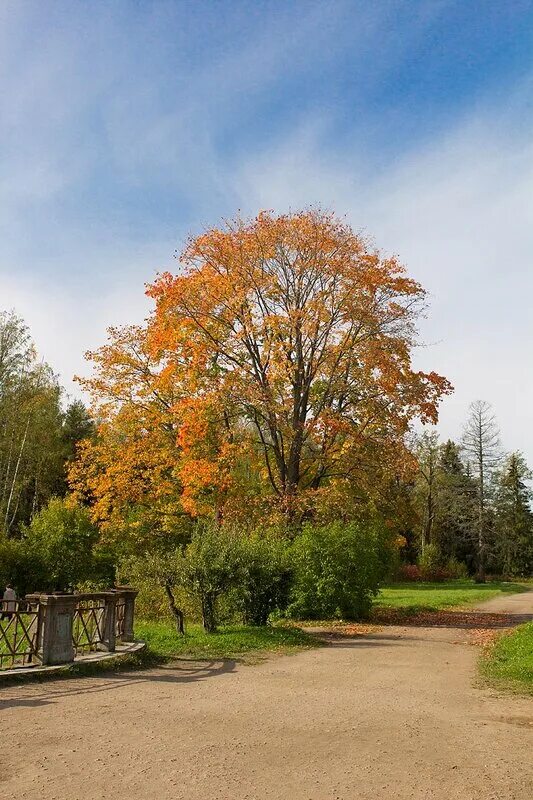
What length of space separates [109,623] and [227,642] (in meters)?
3.34

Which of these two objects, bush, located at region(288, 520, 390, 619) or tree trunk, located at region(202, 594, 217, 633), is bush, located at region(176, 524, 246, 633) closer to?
tree trunk, located at region(202, 594, 217, 633)

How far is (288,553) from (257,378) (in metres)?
6.87

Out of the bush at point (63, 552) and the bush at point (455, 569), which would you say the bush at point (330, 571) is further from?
the bush at point (455, 569)

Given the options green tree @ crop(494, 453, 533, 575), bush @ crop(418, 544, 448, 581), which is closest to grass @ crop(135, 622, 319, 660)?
bush @ crop(418, 544, 448, 581)

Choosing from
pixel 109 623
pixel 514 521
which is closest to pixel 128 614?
pixel 109 623

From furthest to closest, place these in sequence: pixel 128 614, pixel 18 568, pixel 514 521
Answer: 1. pixel 514 521
2. pixel 18 568
3. pixel 128 614

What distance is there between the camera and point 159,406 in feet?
86.6

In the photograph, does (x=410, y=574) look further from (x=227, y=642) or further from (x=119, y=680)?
(x=119, y=680)

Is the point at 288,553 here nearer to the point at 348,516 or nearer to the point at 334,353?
the point at 348,516

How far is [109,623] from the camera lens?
12930 millimetres

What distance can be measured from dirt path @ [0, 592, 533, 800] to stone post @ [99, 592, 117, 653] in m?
1.52

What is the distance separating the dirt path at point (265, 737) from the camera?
579 cm

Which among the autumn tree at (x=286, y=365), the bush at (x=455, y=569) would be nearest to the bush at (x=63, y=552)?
the autumn tree at (x=286, y=365)

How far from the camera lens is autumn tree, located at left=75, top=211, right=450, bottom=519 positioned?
922 inches
